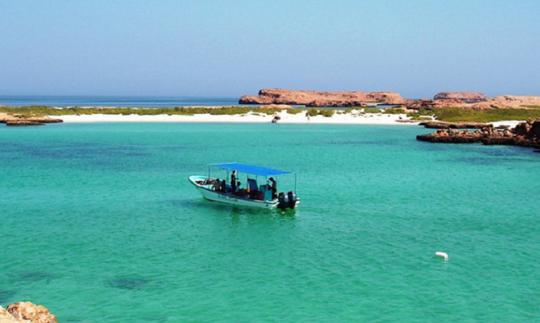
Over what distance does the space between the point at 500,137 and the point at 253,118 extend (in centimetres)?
4809

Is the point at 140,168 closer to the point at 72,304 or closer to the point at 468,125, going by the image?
the point at 72,304

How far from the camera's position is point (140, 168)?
149 ft

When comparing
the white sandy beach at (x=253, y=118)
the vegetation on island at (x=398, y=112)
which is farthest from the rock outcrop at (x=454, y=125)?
the white sandy beach at (x=253, y=118)

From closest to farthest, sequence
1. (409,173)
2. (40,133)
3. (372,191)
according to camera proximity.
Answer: (372,191) < (409,173) < (40,133)

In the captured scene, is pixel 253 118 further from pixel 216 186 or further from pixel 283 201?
pixel 283 201

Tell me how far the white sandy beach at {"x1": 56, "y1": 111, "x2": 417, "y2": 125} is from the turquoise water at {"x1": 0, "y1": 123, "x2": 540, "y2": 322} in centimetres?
5316

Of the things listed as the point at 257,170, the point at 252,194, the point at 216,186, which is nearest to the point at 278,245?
the point at 252,194

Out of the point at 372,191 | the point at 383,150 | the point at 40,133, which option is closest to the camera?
the point at 372,191

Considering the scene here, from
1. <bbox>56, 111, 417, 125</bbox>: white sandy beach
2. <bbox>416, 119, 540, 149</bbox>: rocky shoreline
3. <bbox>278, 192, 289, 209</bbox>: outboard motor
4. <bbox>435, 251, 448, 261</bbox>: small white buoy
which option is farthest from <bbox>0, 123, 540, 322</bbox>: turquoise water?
<bbox>56, 111, 417, 125</bbox>: white sandy beach

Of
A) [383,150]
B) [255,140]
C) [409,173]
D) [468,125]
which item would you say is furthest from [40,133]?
[468,125]

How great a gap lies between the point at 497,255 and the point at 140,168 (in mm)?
29036

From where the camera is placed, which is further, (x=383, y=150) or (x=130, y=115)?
(x=130, y=115)

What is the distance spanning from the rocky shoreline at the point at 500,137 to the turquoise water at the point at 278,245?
16497mm

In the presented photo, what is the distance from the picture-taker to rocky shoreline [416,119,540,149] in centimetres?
6341
